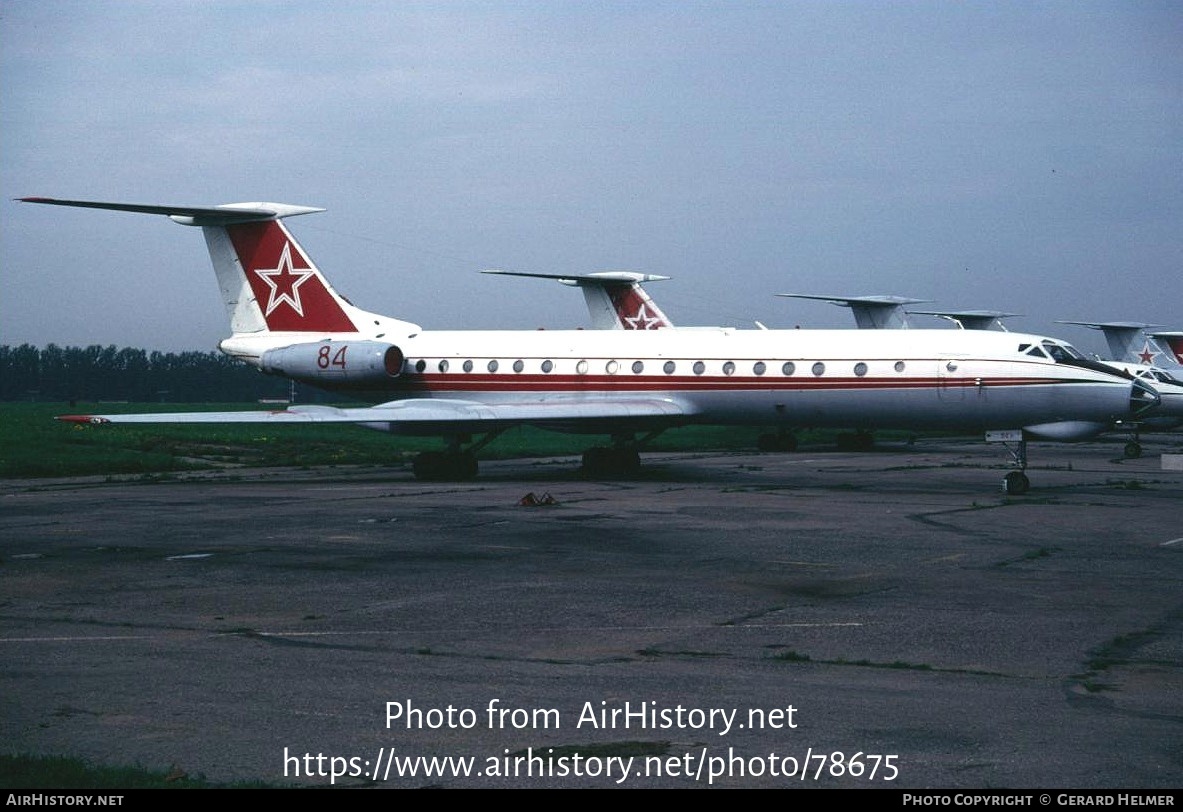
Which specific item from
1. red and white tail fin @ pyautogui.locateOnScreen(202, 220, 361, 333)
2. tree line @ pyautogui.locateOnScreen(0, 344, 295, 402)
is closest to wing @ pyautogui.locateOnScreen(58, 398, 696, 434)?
red and white tail fin @ pyautogui.locateOnScreen(202, 220, 361, 333)

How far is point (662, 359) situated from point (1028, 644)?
16.7 m

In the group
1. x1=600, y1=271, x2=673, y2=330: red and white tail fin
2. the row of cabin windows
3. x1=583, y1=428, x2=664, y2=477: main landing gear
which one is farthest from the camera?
x1=600, y1=271, x2=673, y2=330: red and white tail fin

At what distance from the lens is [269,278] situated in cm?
2770

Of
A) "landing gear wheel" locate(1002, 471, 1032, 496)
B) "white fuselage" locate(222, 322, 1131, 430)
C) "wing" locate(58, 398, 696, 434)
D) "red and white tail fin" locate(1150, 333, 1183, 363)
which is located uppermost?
"red and white tail fin" locate(1150, 333, 1183, 363)

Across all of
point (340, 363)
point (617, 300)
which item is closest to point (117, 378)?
point (617, 300)

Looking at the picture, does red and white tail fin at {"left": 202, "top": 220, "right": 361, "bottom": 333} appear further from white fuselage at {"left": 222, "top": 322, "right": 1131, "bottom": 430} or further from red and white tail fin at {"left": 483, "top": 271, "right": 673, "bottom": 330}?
red and white tail fin at {"left": 483, "top": 271, "right": 673, "bottom": 330}

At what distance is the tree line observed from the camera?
150m

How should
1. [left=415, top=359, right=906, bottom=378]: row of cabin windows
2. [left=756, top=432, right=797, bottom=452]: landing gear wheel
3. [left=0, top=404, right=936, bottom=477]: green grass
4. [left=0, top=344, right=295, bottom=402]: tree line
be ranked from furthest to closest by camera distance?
[left=0, top=344, right=295, bottom=402]: tree line → [left=756, top=432, right=797, bottom=452]: landing gear wheel → [left=0, top=404, right=936, bottom=477]: green grass → [left=415, top=359, right=906, bottom=378]: row of cabin windows

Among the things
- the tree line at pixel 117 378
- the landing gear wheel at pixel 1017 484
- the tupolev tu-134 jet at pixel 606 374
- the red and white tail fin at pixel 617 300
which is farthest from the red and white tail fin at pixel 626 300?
the tree line at pixel 117 378

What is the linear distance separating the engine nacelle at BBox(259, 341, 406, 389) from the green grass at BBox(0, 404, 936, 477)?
11.3 ft

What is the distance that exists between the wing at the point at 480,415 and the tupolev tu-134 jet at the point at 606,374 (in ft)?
0.16

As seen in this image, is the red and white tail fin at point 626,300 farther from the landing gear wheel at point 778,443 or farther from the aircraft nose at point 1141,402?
the aircraft nose at point 1141,402

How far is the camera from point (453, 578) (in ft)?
39.5

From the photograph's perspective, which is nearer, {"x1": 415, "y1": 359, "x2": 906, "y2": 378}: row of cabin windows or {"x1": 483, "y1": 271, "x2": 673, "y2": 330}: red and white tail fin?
{"x1": 415, "y1": 359, "x2": 906, "y2": 378}: row of cabin windows
